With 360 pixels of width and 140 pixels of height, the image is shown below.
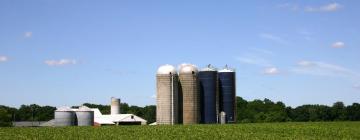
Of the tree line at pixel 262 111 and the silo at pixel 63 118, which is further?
the tree line at pixel 262 111

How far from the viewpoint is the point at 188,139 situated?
4259 centimetres

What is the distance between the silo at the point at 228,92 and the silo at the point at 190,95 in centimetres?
595

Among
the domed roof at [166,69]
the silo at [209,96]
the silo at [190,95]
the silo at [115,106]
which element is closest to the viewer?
the domed roof at [166,69]

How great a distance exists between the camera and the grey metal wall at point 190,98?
89.2m

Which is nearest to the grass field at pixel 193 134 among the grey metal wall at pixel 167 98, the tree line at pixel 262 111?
the grey metal wall at pixel 167 98

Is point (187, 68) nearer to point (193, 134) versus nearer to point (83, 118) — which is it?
point (83, 118)

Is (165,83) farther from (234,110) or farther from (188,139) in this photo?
(188,139)

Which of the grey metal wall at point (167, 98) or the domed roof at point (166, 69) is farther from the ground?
the domed roof at point (166, 69)

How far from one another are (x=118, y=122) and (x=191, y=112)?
24235 millimetres

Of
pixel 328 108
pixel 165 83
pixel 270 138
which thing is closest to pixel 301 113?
pixel 328 108

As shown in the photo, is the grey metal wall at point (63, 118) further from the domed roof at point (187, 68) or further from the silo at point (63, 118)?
the domed roof at point (187, 68)

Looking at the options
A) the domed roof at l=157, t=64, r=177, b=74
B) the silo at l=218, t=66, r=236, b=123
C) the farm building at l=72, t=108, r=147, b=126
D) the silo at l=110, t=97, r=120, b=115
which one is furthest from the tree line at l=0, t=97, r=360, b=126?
the domed roof at l=157, t=64, r=177, b=74

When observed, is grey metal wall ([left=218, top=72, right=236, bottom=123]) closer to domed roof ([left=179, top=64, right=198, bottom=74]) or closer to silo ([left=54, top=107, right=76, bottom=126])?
domed roof ([left=179, top=64, right=198, bottom=74])

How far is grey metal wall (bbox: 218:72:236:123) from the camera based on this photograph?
93.9m
